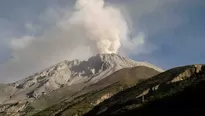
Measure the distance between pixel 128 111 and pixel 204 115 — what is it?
147 ft

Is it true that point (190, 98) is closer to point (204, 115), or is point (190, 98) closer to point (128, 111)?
point (204, 115)

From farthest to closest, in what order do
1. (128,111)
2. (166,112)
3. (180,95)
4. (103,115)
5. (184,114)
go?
(103,115) → (128,111) → (180,95) → (166,112) → (184,114)

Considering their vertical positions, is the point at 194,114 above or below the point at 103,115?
below

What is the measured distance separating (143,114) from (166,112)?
44.9 ft

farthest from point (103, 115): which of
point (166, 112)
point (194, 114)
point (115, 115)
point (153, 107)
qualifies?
point (194, 114)

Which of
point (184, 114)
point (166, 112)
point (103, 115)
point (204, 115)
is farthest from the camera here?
point (103, 115)

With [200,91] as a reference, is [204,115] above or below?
below

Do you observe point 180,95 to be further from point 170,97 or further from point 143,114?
point 143,114

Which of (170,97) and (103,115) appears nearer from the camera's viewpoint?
(170,97)

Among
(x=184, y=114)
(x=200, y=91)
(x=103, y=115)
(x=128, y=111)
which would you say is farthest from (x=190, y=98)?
(x=103, y=115)

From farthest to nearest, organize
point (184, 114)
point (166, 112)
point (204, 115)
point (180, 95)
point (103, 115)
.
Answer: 1. point (103, 115)
2. point (180, 95)
3. point (166, 112)
4. point (184, 114)
5. point (204, 115)

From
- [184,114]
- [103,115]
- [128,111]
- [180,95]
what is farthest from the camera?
[103,115]

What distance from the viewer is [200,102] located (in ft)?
332

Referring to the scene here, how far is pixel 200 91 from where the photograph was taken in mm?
108875
